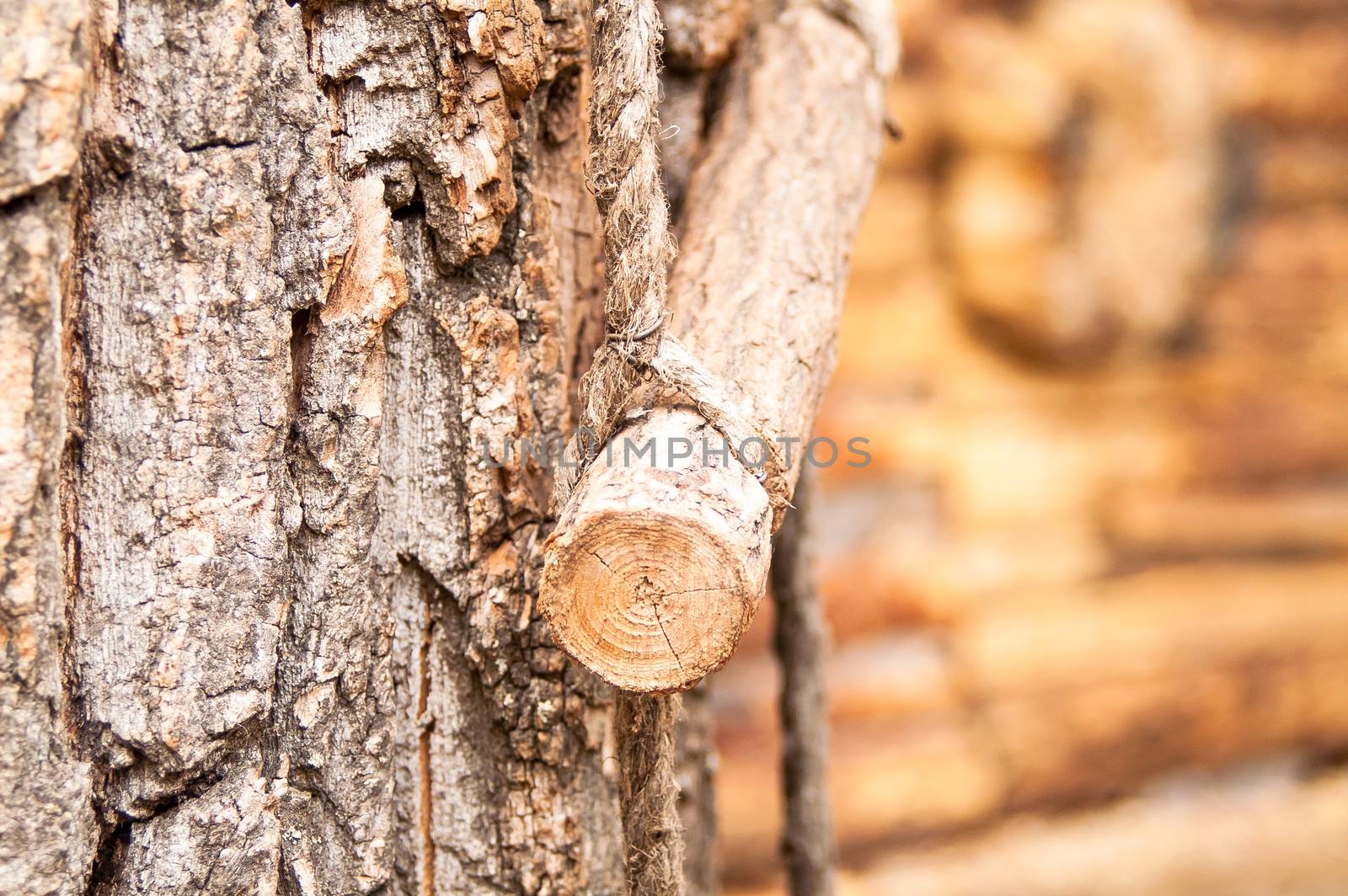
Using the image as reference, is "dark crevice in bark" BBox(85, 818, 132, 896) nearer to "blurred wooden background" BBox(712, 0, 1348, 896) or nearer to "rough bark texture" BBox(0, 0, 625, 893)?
"rough bark texture" BBox(0, 0, 625, 893)

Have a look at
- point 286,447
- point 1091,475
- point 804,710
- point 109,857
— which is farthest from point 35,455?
point 1091,475

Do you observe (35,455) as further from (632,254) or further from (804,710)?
(804,710)

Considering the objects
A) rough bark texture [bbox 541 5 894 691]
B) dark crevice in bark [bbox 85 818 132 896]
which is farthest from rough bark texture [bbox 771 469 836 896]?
dark crevice in bark [bbox 85 818 132 896]

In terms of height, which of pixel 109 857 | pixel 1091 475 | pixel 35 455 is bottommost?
pixel 109 857

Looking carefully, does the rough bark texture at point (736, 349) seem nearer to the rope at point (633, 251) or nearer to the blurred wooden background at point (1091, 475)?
the rope at point (633, 251)

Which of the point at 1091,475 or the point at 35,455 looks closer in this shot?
the point at 35,455

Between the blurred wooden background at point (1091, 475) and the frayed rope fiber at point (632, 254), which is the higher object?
the blurred wooden background at point (1091, 475)

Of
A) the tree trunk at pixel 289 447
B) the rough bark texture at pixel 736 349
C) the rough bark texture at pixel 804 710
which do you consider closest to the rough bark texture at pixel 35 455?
the tree trunk at pixel 289 447

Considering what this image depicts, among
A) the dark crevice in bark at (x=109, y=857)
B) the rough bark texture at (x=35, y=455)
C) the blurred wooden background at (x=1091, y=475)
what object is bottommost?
the dark crevice in bark at (x=109, y=857)
